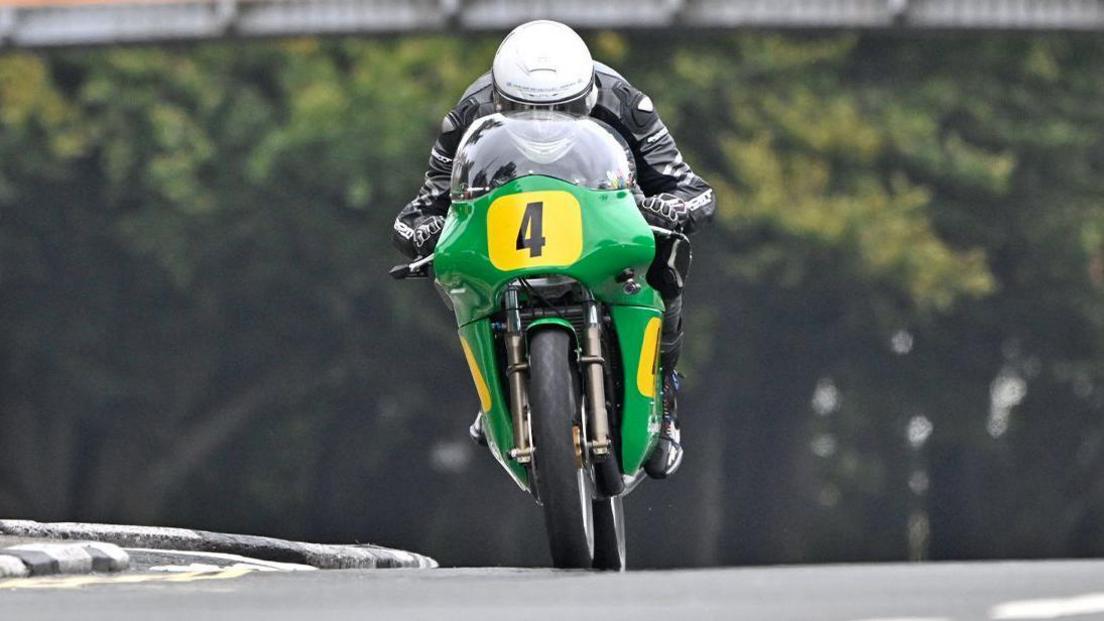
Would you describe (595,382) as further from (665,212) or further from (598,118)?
(598,118)

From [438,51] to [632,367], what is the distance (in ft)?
86.5

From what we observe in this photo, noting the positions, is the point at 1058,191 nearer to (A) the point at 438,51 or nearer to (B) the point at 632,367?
(A) the point at 438,51

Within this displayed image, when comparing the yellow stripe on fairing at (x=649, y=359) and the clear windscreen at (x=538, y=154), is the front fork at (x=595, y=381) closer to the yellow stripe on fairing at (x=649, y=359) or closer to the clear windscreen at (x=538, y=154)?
the yellow stripe on fairing at (x=649, y=359)

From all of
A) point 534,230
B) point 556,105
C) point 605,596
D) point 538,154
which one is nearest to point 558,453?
point 534,230

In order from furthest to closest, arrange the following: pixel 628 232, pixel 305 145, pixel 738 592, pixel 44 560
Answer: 1. pixel 305 145
2. pixel 628 232
3. pixel 44 560
4. pixel 738 592

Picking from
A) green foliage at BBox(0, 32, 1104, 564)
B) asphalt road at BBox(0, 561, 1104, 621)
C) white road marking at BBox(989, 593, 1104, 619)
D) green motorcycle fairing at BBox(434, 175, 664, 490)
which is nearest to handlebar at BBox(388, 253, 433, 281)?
green motorcycle fairing at BBox(434, 175, 664, 490)

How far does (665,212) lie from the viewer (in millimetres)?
10031

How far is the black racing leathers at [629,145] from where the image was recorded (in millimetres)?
10242

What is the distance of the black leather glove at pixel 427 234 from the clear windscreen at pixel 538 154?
13.7 inches

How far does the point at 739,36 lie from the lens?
3559 centimetres

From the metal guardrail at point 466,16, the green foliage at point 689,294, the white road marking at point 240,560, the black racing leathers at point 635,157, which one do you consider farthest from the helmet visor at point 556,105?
the metal guardrail at point 466,16

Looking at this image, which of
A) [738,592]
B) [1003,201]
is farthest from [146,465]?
[738,592]

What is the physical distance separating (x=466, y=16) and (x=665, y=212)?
24.9m

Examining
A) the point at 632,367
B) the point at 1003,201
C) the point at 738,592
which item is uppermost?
the point at 1003,201
